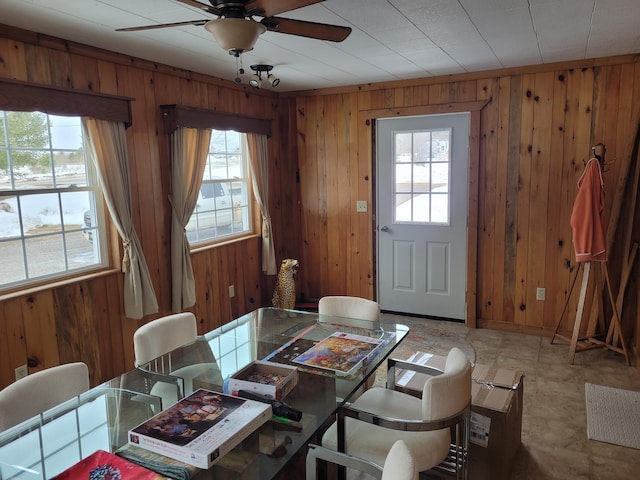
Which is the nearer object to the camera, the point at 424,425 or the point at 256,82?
the point at 424,425

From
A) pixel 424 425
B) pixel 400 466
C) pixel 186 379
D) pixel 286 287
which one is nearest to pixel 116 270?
pixel 186 379

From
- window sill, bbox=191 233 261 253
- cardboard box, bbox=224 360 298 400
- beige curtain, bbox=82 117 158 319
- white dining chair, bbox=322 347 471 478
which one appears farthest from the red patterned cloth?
window sill, bbox=191 233 261 253

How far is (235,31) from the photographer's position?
166 cm

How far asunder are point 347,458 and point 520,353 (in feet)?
9.18

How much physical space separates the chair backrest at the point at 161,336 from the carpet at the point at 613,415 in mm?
2313

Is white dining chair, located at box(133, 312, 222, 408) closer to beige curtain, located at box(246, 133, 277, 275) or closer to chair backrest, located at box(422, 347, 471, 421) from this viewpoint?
chair backrest, located at box(422, 347, 471, 421)

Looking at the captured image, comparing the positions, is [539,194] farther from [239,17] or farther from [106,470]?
[106,470]

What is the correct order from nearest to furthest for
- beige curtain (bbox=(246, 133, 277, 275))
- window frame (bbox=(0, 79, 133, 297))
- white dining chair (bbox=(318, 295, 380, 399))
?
window frame (bbox=(0, 79, 133, 297)) < white dining chair (bbox=(318, 295, 380, 399)) < beige curtain (bbox=(246, 133, 277, 275))

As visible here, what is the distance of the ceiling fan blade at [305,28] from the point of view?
72.5 inches

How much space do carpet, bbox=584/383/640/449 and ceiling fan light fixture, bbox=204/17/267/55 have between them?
2.72 meters

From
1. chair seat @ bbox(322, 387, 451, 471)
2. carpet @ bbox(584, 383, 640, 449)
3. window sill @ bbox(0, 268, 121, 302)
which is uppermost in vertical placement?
window sill @ bbox(0, 268, 121, 302)

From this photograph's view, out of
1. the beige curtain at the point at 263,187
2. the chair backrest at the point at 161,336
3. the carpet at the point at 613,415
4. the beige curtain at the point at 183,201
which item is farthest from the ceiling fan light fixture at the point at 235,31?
the beige curtain at the point at 263,187

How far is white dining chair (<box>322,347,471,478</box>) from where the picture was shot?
5.73ft

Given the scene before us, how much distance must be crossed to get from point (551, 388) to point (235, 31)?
3.00m
